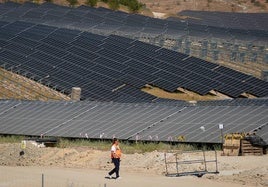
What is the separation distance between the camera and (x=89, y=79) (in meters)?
60.8

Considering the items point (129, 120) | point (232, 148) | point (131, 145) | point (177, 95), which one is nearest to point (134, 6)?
point (177, 95)

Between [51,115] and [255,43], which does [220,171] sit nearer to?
[51,115]

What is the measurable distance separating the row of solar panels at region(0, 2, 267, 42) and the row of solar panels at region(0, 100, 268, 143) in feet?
128

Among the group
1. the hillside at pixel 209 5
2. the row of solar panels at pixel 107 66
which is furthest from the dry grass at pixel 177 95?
the hillside at pixel 209 5

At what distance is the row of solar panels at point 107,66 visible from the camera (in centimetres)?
6122

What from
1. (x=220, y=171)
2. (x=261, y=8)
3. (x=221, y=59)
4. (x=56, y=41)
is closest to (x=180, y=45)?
(x=221, y=59)

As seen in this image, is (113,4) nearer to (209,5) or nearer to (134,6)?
(134,6)

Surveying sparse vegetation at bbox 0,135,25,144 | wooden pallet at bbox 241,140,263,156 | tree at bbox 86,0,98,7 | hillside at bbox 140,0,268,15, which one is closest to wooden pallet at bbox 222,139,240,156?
wooden pallet at bbox 241,140,263,156

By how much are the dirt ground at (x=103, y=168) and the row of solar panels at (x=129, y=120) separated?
8.65 ft

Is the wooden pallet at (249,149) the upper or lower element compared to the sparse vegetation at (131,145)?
upper

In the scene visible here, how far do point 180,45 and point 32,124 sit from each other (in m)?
38.6

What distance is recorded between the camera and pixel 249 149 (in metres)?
36.1

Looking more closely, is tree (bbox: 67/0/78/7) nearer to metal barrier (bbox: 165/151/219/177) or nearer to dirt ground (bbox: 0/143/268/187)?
dirt ground (bbox: 0/143/268/187)

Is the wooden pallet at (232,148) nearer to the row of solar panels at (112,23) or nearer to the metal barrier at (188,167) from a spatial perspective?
the metal barrier at (188,167)
